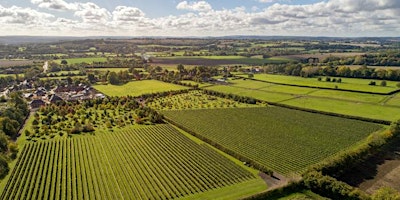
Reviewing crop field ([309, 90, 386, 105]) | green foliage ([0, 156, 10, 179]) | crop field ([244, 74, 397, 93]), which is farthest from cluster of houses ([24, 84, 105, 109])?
crop field ([309, 90, 386, 105])

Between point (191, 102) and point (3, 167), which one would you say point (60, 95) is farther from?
point (3, 167)

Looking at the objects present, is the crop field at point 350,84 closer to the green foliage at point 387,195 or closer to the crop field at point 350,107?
the crop field at point 350,107

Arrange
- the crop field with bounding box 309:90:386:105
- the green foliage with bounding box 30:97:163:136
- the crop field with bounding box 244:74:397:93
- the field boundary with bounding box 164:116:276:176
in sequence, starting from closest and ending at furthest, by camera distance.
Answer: the field boundary with bounding box 164:116:276:176 → the green foliage with bounding box 30:97:163:136 → the crop field with bounding box 309:90:386:105 → the crop field with bounding box 244:74:397:93

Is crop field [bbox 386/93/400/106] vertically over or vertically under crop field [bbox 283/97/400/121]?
over

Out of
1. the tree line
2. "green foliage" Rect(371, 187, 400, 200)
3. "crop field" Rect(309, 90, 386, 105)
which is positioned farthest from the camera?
"crop field" Rect(309, 90, 386, 105)

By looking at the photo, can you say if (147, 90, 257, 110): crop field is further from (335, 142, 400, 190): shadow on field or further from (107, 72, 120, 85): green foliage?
(335, 142, 400, 190): shadow on field

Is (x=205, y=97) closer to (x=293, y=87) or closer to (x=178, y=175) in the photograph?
(x=293, y=87)

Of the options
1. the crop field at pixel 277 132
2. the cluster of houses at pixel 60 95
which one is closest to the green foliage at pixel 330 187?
the crop field at pixel 277 132
